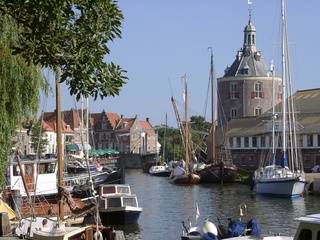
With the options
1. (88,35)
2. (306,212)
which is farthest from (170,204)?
(88,35)

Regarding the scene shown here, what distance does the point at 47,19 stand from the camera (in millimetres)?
8602

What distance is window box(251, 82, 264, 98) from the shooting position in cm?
10962

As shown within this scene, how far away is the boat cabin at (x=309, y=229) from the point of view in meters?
12.8

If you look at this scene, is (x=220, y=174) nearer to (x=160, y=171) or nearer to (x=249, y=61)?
(x=160, y=171)

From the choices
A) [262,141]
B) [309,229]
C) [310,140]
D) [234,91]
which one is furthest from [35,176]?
[234,91]

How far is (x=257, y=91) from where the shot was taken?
110250 millimetres

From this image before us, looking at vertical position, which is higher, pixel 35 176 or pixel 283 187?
pixel 35 176

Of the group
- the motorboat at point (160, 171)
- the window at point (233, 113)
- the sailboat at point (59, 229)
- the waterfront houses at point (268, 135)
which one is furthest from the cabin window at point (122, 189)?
the window at point (233, 113)

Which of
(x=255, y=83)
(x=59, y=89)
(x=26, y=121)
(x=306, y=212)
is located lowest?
(x=306, y=212)

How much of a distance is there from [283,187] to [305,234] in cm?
4365

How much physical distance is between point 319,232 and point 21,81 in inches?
386

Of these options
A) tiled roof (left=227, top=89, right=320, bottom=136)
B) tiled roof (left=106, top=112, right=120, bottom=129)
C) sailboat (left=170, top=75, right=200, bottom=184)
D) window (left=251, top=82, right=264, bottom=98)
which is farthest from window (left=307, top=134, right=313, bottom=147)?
tiled roof (left=106, top=112, right=120, bottom=129)

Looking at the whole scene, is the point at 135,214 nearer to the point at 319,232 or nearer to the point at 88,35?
the point at 319,232

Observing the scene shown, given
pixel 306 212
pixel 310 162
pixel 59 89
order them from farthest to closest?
1. pixel 310 162
2. pixel 306 212
3. pixel 59 89
